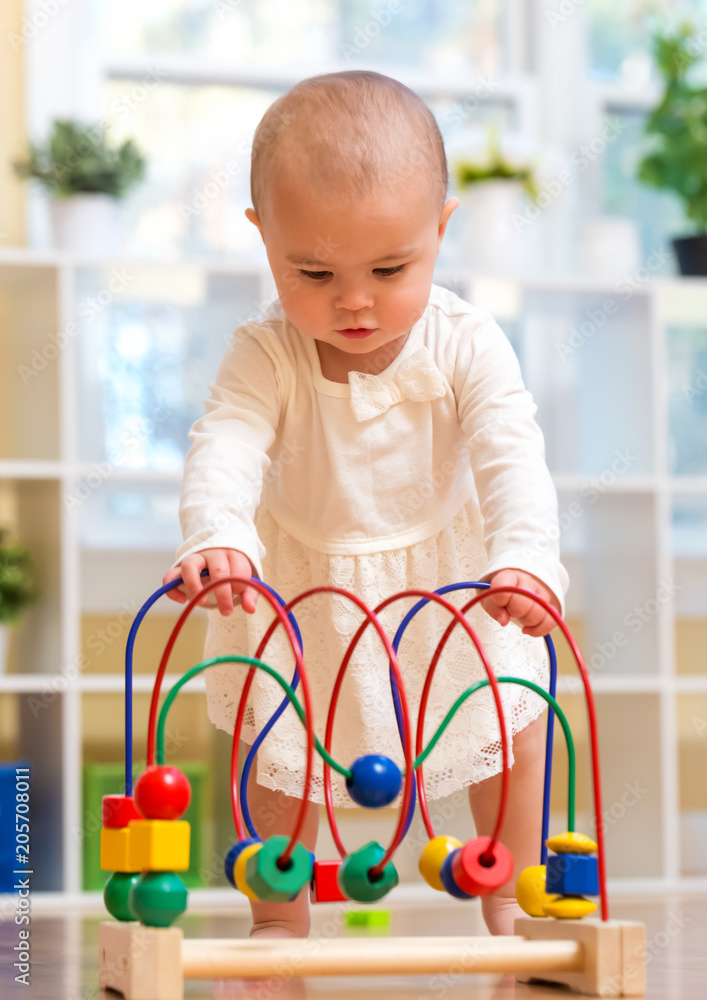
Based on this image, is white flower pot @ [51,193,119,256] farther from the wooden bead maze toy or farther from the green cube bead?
the wooden bead maze toy

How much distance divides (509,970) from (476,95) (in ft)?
7.65

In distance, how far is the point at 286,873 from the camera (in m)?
0.89

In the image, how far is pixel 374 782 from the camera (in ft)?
2.91

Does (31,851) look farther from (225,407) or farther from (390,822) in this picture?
(225,407)

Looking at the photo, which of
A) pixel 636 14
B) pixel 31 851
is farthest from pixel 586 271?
pixel 31 851

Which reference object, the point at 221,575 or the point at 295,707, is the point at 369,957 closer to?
the point at 295,707

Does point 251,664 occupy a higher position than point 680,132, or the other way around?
point 680,132

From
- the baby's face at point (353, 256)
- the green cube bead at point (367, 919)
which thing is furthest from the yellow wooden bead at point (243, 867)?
the green cube bead at point (367, 919)

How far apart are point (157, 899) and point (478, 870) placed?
0.24m

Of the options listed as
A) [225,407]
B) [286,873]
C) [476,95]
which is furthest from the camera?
[476,95]

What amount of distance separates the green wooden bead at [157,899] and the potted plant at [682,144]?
2.11 m

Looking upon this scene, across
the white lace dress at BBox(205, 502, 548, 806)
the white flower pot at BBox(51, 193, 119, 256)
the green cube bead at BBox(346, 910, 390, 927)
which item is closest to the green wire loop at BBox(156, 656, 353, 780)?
the white lace dress at BBox(205, 502, 548, 806)

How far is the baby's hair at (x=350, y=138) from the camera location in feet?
3.47

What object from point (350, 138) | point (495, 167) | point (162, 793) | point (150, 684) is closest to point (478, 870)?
point (162, 793)
